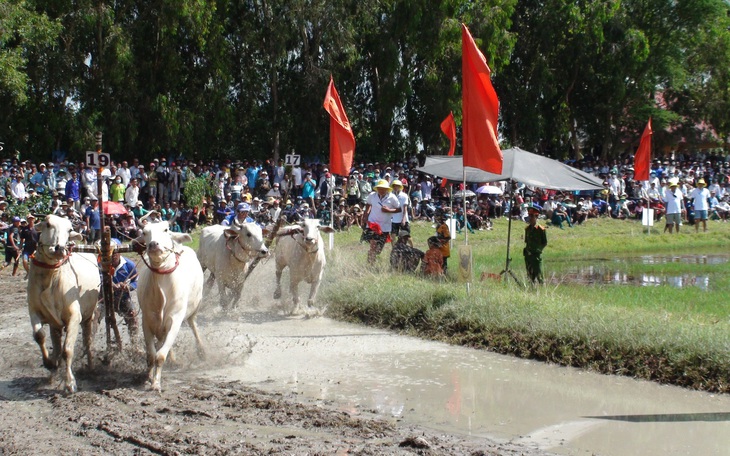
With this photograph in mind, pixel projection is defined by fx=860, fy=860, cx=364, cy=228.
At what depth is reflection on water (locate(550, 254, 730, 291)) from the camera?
614 inches

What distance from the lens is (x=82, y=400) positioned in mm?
7816

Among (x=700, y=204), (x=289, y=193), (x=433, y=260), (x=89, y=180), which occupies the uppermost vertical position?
(x=89, y=180)

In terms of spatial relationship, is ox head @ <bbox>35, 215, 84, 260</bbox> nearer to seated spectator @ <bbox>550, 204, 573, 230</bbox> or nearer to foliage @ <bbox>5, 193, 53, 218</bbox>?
foliage @ <bbox>5, 193, 53, 218</bbox>

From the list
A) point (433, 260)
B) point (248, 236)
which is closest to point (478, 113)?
point (433, 260)

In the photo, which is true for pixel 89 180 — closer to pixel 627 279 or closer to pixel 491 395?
pixel 627 279

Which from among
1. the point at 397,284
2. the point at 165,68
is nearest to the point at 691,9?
the point at 165,68

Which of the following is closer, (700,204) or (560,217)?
(700,204)

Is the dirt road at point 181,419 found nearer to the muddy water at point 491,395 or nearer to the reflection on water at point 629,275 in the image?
the muddy water at point 491,395

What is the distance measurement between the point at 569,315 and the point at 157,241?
471 centimetres

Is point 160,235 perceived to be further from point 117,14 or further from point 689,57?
point 689,57

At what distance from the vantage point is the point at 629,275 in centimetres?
1689

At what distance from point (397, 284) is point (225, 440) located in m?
6.15

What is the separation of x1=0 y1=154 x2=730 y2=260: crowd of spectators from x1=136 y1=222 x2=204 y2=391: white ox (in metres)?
9.52

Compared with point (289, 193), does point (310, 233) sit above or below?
below
